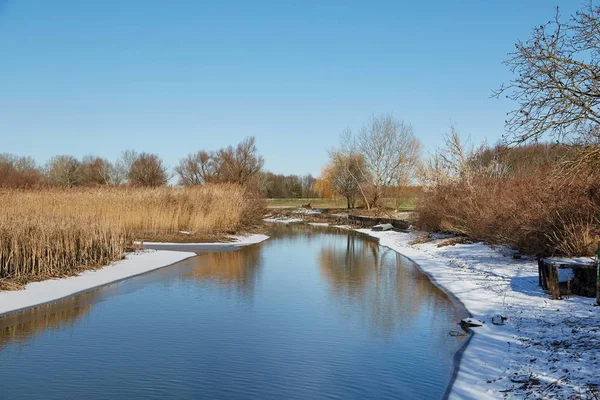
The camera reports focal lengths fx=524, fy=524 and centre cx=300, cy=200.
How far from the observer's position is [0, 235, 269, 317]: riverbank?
10.1m

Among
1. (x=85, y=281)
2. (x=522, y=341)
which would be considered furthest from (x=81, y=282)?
(x=522, y=341)

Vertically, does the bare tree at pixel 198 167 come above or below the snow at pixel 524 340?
above

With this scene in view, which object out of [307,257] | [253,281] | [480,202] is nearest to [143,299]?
[253,281]

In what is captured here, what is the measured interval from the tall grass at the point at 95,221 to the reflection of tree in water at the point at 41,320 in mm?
1534

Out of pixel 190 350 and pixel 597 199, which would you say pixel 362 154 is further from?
pixel 190 350

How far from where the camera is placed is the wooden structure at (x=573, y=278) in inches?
369

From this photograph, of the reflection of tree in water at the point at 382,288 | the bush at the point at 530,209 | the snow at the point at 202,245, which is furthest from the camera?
the snow at the point at 202,245

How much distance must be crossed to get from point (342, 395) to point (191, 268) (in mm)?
10697

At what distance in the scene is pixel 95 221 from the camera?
1591 centimetres

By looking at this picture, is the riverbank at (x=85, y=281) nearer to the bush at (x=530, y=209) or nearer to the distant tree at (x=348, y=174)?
the bush at (x=530, y=209)

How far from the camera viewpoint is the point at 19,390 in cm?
577

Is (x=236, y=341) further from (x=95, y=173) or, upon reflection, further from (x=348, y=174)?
(x=95, y=173)

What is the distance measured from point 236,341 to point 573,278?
254 inches

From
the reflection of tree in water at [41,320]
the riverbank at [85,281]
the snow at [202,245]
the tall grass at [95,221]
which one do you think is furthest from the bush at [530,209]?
the tall grass at [95,221]
